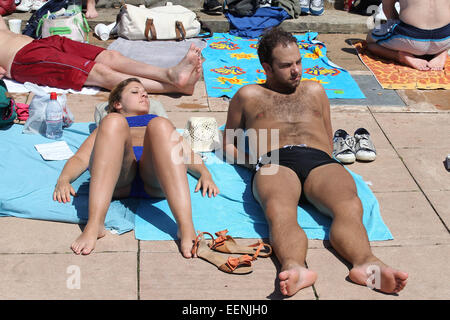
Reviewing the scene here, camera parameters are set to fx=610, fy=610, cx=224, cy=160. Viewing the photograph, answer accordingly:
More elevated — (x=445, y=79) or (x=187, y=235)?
(x=187, y=235)

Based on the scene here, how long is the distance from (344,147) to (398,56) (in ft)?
9.27

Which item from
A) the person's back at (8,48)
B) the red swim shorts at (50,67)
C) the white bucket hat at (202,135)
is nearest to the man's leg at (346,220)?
the white bucket hat at (202,135)

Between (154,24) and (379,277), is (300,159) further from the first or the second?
(154,24)

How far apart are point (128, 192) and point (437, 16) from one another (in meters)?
4.64

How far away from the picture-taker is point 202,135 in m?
5.16

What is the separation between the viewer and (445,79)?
7.06 meters

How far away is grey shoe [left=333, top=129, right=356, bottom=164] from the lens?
506 cm

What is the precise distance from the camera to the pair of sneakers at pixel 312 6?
8906 mm

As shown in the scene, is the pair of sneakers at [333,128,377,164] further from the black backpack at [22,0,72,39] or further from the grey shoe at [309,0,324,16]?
the black backpack at [22,0,72,39]

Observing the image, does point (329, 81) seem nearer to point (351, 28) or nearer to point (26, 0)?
point (351, 28)

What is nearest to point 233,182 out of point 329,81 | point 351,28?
point 329,81

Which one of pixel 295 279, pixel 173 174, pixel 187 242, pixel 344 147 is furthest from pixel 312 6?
pixel 295 279

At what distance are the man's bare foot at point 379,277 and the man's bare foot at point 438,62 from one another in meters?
4.44

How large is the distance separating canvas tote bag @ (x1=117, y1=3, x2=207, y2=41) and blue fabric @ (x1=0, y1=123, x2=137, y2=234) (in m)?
2.77
